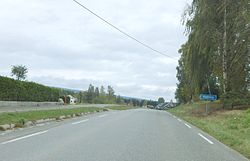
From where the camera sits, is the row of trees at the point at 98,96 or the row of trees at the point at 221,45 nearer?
the row of trees at the point at 221,45

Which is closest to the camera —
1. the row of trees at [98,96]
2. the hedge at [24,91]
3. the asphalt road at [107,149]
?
the asphalt road at [107,149]

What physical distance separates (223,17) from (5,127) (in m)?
22.1

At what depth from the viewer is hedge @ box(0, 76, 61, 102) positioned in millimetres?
34625

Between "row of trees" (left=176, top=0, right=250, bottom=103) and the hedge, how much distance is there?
14775mm

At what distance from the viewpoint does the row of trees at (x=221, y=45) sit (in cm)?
3275

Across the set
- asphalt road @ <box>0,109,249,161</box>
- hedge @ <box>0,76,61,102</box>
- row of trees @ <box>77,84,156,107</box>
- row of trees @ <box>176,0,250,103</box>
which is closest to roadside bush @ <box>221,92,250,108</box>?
row of trees @ <box>176,0,250,103</box>

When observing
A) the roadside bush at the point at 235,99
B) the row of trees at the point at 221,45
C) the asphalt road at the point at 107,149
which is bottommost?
the asphalt road at the point at 107,149

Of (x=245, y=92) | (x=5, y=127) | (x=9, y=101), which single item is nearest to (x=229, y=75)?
(x=245, y=92)

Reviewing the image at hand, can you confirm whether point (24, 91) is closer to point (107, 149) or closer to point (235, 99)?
point (235, 99)

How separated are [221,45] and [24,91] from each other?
1756cm

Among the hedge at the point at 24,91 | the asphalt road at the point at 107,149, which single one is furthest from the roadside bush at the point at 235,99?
the asphalt road at the point at 107,149

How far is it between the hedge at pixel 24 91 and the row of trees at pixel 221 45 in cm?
1478

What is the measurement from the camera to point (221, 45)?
115ft

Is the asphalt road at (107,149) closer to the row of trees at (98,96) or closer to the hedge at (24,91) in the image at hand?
the hedge at (24,91)
